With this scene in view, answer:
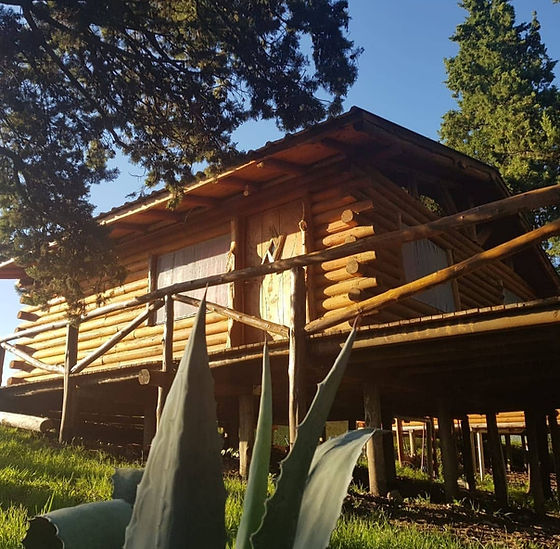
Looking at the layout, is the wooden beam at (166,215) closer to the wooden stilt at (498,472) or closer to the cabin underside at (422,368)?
the cabin underside at (422,368)

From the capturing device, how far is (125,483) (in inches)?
54.7

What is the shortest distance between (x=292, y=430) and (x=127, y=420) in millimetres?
9811

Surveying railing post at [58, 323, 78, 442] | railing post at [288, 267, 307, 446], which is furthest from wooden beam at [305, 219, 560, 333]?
railing post at [58, 323, 78, 442]

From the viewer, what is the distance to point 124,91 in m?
8.73

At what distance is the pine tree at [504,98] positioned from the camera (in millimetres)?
21797

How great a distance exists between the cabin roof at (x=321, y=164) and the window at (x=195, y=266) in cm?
68

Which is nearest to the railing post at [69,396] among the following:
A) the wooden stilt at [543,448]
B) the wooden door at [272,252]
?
the wooden door at [272,252]

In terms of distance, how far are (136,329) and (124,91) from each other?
16.5 ft

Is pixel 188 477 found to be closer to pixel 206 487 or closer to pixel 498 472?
pixel 206 487

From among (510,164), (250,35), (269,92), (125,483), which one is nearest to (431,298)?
(269,92)

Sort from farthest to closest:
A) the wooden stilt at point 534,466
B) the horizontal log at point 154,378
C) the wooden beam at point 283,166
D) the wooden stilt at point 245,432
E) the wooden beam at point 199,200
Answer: the wooden beam at point 199,200 < the wooden beam at point 283,166 < the wooden stilt at point 534,466 < the wooden stilt at point 245,432 < the horizontal log at point 154,378

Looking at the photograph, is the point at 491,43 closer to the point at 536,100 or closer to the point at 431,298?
the point at 536,100

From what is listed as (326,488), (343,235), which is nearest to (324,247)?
(343,235)

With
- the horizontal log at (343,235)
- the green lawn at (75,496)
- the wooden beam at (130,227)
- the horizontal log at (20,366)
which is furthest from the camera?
the horizontal log at (20,366)
